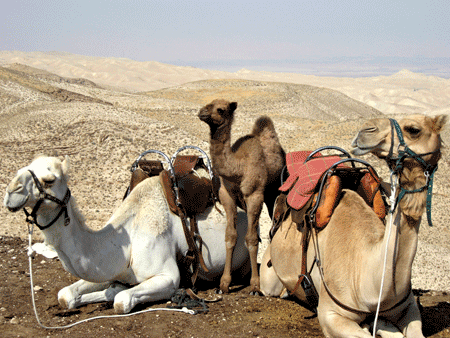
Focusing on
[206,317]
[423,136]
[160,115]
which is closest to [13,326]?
[206,317]

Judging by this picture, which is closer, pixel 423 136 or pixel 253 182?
pixel 423 136

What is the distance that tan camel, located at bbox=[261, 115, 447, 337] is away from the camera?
11.3 ft

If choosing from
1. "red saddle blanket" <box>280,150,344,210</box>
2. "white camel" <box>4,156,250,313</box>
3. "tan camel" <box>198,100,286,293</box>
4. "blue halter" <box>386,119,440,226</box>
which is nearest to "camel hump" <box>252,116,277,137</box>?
"tan camel" <box>198,100,286,293</box>

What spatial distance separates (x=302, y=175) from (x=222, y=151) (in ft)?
2.90

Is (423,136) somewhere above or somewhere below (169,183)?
above

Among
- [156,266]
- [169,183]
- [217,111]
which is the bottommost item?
[156,266]

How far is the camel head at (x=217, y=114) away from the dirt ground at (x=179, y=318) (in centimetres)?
193

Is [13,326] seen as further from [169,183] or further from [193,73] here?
[193,73]

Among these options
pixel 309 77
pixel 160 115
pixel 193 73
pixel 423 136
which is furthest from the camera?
pixel 309 77

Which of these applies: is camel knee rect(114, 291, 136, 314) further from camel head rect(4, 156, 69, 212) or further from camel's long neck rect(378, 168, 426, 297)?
camel's long neck rect(378, 168, 426, 297)

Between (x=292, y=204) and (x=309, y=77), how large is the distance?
89959mm

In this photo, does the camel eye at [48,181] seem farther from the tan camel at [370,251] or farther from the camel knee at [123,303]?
the tan camel at [370,251]

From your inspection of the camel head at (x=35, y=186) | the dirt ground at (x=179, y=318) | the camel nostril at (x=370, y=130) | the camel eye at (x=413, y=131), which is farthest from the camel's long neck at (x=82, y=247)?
the camel eye at (x=413, y=131)

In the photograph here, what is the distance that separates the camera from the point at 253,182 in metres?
5.49
